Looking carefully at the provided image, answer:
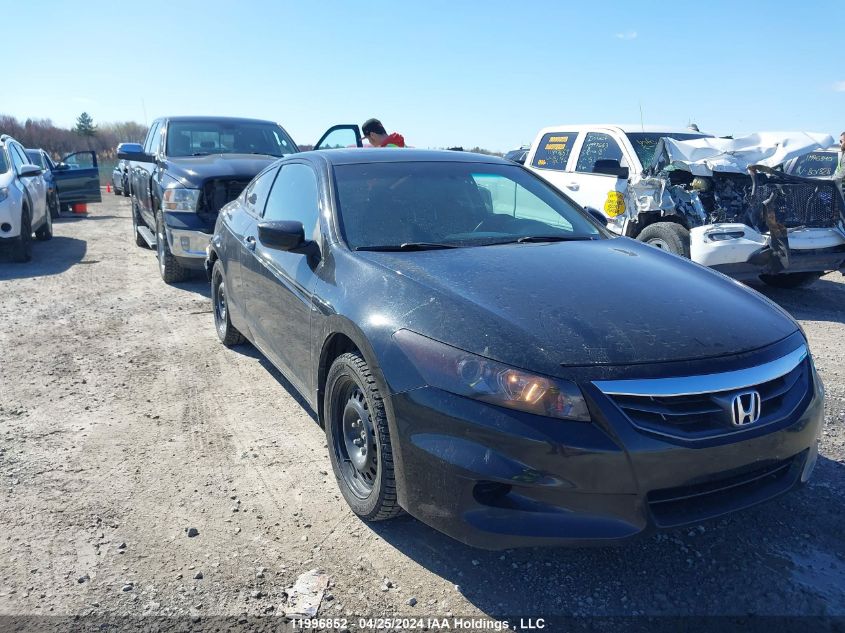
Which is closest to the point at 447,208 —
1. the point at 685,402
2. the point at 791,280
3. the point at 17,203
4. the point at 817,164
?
the point at 685,402

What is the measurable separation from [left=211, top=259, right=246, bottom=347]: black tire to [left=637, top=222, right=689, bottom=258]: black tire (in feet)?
13.8

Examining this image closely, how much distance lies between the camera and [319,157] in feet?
13.1

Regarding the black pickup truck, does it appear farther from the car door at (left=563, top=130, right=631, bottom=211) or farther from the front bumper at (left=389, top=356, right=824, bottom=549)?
the front bumper at (left=389, top=356, right=824, bottom=549)

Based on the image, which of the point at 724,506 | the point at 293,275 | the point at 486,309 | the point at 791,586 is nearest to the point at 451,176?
Answer: the point at 293,275

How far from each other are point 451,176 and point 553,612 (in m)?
2.47

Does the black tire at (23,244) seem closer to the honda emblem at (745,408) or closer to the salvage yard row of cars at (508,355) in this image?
the salvage yard row of cars at (508,355)

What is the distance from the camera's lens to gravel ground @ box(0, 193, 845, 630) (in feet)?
8.11

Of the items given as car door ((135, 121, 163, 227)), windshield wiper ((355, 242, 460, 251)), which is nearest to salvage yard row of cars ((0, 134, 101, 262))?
car door ((135, 121, 163, 227))

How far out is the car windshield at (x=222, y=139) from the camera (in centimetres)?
846

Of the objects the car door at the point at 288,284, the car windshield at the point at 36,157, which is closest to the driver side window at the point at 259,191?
the car door at the point at 288,284

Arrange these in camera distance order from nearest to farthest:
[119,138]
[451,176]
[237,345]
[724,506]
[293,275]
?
[724,506] < [293,275] < [451,176] < [237,345] < [119,138]

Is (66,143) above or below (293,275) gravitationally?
above

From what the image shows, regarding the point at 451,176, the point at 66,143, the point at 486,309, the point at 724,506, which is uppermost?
the point at 66,143

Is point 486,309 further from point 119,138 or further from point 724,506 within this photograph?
point 119,138
